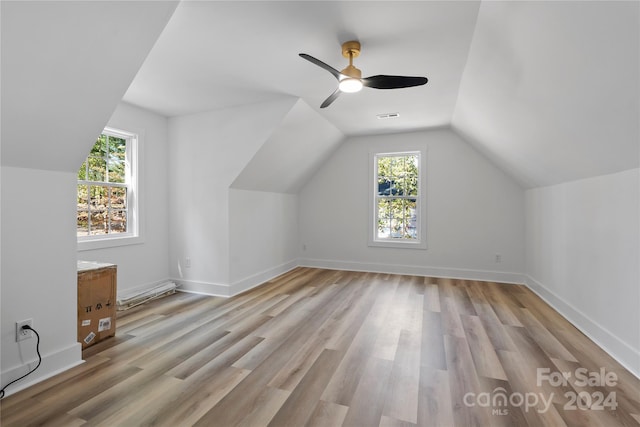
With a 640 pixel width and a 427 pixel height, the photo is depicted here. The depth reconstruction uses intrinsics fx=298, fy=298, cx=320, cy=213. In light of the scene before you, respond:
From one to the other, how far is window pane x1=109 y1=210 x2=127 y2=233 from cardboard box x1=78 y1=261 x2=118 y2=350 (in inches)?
45.2

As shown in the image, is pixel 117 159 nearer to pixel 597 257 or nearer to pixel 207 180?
pixel 207 180

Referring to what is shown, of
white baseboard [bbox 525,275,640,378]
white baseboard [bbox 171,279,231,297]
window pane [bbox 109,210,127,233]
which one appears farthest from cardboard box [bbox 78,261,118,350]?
white baseboard [bbox 525,275,640,378]

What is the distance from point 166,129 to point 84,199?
144 centimetres

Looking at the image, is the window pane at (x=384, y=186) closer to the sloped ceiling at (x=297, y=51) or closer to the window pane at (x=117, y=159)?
the sloped ceiling at (x=297, y=51)

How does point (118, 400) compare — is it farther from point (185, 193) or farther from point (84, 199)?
point (185, 193)

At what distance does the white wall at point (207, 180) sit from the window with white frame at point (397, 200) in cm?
251

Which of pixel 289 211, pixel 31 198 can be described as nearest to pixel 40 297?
pixel 31 198

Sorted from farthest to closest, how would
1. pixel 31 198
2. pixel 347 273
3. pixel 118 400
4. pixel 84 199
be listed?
pixel 347 273 → pixel 84 199 → pixel 31 198 → pixel 118 400

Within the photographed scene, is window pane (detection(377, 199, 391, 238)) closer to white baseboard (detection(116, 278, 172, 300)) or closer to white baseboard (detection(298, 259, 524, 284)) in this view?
white baseboard (detection(298, 259, 524, 284))

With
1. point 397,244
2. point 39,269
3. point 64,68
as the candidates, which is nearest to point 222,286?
point 39,269

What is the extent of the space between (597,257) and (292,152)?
3617 millimetres

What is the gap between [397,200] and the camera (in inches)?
214

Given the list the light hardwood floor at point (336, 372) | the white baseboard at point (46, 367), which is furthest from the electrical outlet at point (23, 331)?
the light hardwood floor at point (336, 372)

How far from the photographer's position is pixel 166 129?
14.0 feet
